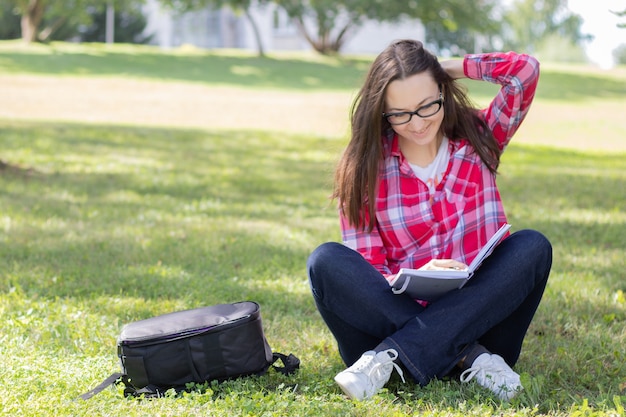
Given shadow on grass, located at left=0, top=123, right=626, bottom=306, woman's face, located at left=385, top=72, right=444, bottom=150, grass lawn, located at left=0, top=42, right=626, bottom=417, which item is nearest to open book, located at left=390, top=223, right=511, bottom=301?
grass lawn, located at left=0, top=42, right=626, bottom=417

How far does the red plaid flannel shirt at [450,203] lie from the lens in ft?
11.3

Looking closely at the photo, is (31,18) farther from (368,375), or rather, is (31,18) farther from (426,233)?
(368,375)

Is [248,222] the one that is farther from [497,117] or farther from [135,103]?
[135,103]

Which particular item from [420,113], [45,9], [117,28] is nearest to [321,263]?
[420,113]

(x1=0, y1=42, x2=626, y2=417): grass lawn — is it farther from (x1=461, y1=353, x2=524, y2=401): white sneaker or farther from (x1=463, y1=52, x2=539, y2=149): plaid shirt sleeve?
(x1=463, y1=52, x2=539, y2=149): plaid shirt sleeve

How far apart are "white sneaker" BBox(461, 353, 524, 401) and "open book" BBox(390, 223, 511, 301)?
1.02ft

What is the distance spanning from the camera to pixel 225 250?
5727 mm

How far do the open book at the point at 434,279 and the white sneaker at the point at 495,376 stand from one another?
1.02ft

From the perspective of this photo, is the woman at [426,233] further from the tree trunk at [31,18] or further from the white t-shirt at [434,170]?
the tree trunk at [31,18]

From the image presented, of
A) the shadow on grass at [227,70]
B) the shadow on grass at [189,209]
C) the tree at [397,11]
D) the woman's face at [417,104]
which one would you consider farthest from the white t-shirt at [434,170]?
the tree at [397,11]

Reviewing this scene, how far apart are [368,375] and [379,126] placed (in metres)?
1.05

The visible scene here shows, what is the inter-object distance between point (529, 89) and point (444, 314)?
1.08 m

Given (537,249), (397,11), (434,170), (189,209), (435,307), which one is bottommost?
(189,209)

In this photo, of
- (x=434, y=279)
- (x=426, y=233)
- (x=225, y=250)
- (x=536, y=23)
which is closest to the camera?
(x=434, y=279)
